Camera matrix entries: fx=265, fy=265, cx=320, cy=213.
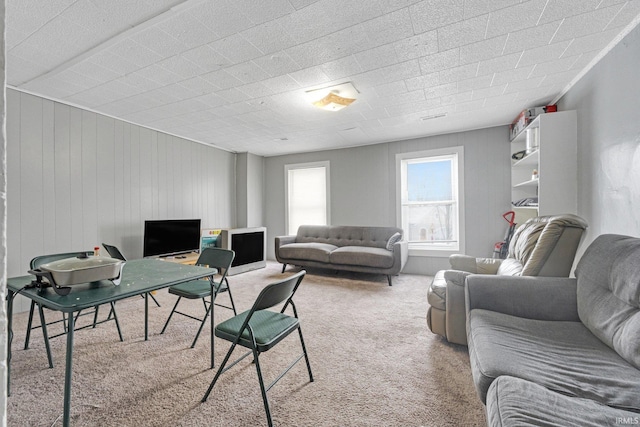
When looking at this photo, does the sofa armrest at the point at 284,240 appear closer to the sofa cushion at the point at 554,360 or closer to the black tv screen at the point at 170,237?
the black tv screen at the point at 170,237

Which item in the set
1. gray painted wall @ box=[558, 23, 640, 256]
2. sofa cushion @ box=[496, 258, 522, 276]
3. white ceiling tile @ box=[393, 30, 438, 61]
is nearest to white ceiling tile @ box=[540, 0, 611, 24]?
gray painted wall @ box=[558, 23, 640, 256]

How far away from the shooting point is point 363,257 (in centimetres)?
411

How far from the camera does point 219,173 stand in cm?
536

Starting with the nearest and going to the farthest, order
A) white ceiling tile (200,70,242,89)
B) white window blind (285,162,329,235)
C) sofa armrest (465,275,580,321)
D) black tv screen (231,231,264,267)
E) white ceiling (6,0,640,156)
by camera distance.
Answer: sofa armrest (465,275,580,321)
white ceiling (6,0,640,156)
white ceiling tile (200,70,242,89)
black tv screen (231,231,264,267)
white window blind (285,162,329,235)

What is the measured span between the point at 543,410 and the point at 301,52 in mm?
2519

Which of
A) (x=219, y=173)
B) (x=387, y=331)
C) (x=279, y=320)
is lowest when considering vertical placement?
(x=387, y=331)

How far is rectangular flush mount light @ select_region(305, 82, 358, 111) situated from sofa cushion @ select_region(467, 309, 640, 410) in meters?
2.34

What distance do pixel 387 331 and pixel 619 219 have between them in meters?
2.01

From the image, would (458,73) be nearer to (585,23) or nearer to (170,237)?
(585,23)

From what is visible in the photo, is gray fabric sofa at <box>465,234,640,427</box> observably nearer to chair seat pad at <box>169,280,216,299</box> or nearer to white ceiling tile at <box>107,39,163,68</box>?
chair seat pad at <box>169,280,216,299</box>

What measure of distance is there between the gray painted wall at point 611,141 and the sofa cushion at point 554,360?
1142mm

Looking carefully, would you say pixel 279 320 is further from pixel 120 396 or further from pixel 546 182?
pixel 546 182

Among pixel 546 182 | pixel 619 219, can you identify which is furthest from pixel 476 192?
pixel 619 219

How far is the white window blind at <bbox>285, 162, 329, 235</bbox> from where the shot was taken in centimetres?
563
